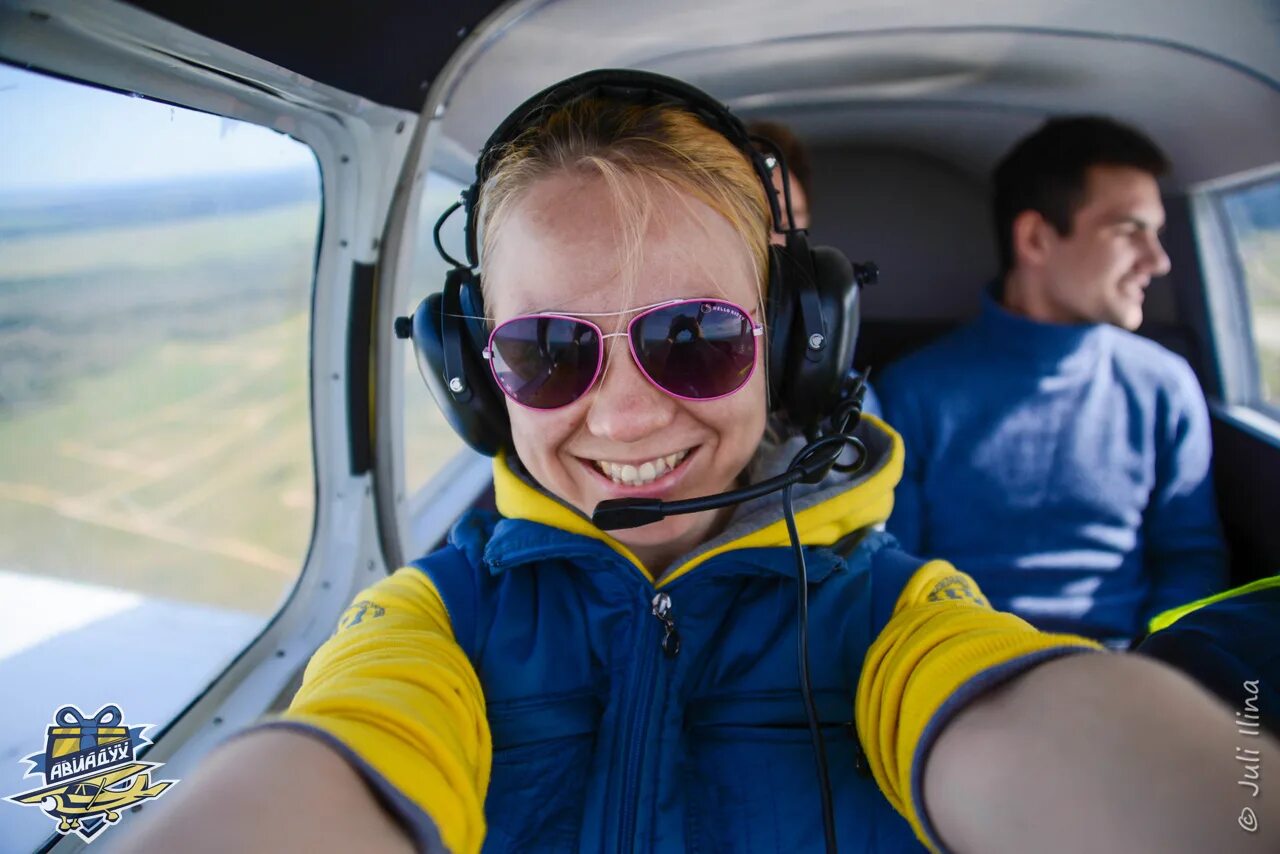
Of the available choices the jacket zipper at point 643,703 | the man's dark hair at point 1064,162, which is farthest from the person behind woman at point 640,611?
the man's dark hair at point 1064,162

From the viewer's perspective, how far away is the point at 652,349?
2.63ft

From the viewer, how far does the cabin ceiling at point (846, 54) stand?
44.7 inches

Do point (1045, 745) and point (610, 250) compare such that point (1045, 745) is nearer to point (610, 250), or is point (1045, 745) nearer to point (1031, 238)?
point (610, 250)

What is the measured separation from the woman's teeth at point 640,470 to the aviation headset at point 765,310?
0.19 meters

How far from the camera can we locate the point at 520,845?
0.80m

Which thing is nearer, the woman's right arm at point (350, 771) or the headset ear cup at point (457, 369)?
the woman's right arm at point (350, 771)

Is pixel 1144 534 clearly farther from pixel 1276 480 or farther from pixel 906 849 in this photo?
pixel 906 849

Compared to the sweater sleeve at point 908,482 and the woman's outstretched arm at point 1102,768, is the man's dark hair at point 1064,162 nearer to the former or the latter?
the sweater sleeve at point 908,482

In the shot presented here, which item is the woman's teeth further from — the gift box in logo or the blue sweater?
the blue sweater

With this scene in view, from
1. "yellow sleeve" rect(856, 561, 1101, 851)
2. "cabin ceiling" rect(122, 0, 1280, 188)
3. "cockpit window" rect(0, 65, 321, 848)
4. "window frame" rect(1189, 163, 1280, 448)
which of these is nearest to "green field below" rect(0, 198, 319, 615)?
"cockpit window" rect(0, 65, 321, 848)

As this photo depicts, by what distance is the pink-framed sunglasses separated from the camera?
80 centimetres

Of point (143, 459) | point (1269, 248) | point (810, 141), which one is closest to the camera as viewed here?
point (143, 459)

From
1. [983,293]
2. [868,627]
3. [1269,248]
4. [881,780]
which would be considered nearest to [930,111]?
[983,293]

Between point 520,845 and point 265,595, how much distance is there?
0.95 meters
